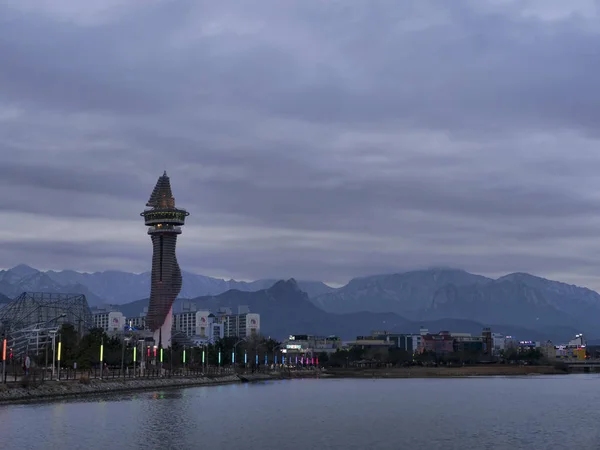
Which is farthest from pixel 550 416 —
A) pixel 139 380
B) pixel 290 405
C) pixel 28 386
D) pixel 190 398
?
pixel 139 380

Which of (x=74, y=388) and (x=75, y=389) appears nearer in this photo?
(x=75, y=389)

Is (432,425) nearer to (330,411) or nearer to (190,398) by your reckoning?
(330,411)

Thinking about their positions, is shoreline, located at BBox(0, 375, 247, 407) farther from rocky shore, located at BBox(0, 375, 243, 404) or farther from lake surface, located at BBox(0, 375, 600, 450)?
lake surface, located at BBox(0, 375, 600, 450)

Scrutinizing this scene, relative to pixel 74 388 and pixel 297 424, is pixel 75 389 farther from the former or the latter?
pixel 297 424

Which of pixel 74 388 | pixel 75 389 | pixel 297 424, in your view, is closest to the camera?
pixel 297 424

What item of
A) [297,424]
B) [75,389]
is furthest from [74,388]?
[297,424]

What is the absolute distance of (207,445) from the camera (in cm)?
8106

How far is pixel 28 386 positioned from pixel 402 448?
69603 mm

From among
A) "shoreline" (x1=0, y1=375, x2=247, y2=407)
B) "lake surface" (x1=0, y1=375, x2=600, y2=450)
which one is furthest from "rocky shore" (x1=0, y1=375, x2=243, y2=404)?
"lake surface" (x1=0, y1=375, x2=600, y2=450)

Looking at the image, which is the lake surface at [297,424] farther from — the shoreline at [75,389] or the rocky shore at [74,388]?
the rocky shore at [74,388]

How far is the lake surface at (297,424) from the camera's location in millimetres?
82125

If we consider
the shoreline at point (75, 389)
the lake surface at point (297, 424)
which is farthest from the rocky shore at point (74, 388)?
the lake surface at point (297, 424)

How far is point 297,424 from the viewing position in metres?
102

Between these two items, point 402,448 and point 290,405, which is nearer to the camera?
point 402,448
